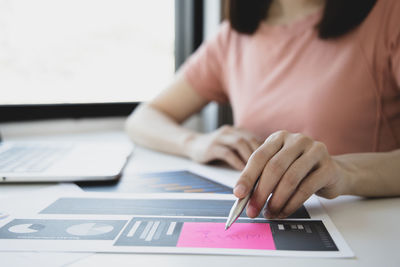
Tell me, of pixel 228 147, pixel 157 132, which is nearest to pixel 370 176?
pixel 228 147

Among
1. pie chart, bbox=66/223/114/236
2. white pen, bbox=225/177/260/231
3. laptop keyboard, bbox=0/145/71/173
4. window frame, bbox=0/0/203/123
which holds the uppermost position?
window frame, bbox=0/0/203/123

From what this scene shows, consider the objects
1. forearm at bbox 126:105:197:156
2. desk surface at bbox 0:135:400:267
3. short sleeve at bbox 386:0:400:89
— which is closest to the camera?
desk surface at bbox 0:135:400:267

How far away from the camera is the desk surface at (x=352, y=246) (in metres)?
0.34

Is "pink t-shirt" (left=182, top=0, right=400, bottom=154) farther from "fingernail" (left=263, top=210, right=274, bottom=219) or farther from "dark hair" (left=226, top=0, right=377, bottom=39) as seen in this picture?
"fingernail" (left=263, top=210, right=274, bottom=219)

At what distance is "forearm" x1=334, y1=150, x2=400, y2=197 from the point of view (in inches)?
20.0

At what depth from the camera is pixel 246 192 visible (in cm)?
42

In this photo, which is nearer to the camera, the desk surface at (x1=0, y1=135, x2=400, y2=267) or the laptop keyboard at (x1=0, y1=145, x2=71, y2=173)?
the desk surface at (x1=0, y1=135, x2=400, y2=267)

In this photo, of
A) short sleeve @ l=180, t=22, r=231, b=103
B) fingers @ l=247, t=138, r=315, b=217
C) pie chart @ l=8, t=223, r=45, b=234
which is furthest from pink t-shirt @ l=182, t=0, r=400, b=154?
pie chart @ l=8, t=223, r=45, b=234

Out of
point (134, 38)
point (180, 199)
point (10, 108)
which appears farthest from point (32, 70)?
point (180, 199)

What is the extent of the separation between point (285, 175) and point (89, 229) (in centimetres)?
25

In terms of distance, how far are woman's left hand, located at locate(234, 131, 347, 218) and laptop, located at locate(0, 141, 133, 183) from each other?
0.89 ft

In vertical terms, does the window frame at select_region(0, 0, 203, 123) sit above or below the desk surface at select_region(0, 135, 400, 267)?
above

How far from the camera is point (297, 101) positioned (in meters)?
0.79

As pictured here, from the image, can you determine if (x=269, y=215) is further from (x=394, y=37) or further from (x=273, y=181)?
(x=394, y=37)
